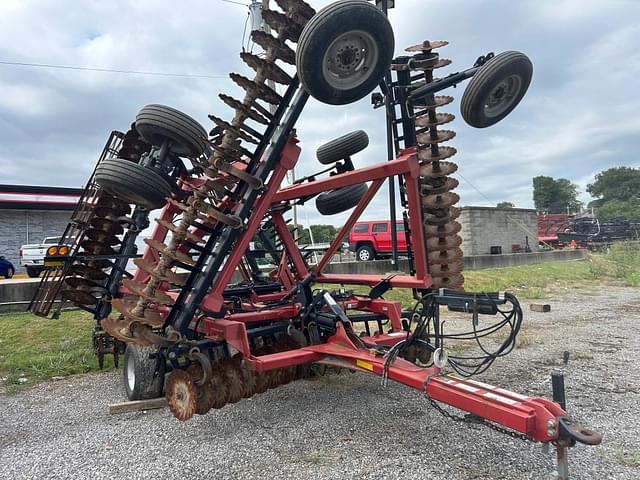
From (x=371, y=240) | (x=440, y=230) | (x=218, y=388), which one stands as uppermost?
(x=371, y=240)

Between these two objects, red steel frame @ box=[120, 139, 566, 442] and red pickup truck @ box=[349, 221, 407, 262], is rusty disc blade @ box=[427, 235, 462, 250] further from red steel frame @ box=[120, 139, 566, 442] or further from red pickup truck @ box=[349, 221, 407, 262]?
red pickup truck @ box=[349, 221, 407, 262]

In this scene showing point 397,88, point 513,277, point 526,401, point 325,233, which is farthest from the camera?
point 325,233

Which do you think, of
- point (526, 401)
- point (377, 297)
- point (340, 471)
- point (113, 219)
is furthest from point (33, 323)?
point (526, 401)

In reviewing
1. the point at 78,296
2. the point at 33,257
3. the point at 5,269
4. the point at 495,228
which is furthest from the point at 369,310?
the point at 495,228

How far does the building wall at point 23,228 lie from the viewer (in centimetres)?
2161

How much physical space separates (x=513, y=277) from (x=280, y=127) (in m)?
14.0

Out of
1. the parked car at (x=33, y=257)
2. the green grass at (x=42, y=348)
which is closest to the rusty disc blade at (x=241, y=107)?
the green grass at (x=42, y=348)

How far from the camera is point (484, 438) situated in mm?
3479

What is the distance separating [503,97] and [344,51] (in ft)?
6.53

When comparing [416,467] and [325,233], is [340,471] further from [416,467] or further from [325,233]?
[325,233]

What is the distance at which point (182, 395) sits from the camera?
373 cm

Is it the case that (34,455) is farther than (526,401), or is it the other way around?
(34,455)

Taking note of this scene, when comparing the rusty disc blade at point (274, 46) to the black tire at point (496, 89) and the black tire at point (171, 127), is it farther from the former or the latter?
the black tire at point (496, 89)

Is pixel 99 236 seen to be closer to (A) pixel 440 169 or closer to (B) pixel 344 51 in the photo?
(B) pixel 344 51
